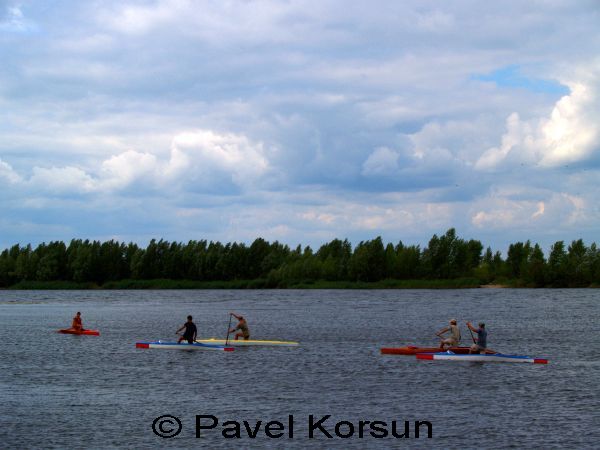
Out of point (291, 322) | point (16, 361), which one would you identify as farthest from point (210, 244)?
point (16, 361)

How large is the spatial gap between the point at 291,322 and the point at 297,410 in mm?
46089

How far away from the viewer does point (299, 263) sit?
176 m

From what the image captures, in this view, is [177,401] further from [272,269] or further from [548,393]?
[272,269]

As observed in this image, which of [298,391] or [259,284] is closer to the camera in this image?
A: [298,391]

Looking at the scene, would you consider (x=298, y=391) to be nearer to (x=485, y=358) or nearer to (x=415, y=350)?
(x=485, y=358)

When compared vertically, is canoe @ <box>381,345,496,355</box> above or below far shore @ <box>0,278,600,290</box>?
below

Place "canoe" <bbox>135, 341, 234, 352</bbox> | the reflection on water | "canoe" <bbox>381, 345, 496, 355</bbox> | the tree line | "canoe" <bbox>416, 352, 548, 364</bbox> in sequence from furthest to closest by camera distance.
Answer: the tree line
"canoe" <bbox>135, 341, 234, 352</bbox>
"canoe" <bbox>381, 345, 496, 355</bbox>
"canoe" <bbox>416, 352, 548, 364</bbox>
the reflection on water

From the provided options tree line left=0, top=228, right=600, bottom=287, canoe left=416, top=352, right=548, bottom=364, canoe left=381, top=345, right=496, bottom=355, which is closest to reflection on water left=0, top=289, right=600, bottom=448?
canoe left=416, top=352, right=548, bottom=364

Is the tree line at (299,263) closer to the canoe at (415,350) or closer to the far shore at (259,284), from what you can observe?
the far shore at (259,284)

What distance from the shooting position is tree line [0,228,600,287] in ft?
538

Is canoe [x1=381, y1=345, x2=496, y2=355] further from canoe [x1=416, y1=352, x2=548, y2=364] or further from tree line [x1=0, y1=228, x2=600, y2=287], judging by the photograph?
tree line [x1=0, y1=228, x2=600, y2=287]

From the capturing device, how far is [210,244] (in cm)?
17875

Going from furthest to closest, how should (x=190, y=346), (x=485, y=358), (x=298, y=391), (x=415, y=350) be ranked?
(x=190, y=346) < (x=415, y=350) < (x=485, y=358) < (x=298, y=391)

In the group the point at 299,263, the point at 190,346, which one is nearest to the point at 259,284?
the point at 299,263
